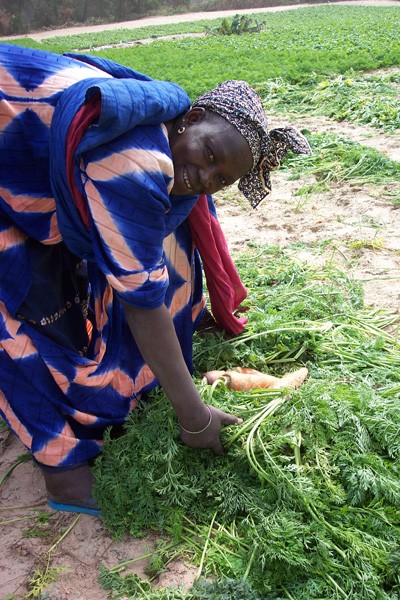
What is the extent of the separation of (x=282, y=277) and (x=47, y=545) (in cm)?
194

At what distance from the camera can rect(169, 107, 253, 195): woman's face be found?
1917mm

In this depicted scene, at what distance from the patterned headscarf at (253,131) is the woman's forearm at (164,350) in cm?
61

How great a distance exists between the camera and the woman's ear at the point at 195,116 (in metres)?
1.97

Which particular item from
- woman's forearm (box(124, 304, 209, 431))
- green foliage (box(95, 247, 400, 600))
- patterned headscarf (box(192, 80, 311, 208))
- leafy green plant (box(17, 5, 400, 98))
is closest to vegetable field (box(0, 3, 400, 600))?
green foliage (box(95, 247, 400, 600))

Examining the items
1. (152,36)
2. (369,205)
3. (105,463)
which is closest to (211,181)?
(105,463)

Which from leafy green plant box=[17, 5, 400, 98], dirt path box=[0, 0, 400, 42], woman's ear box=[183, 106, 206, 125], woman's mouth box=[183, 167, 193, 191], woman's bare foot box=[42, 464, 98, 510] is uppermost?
woman's ear box=[183, 106, 206, 125]

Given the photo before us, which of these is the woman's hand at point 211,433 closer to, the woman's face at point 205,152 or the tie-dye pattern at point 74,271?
the tie-dye pattern at point 74,271

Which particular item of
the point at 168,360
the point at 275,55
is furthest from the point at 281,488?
the point at 275,55

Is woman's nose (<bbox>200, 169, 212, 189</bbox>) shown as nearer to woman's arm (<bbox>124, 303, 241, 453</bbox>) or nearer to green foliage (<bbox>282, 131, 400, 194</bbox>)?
woman's arm (<bbox>124, 303, 241, 453</bbox>)

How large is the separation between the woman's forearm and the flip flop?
580 millimetres

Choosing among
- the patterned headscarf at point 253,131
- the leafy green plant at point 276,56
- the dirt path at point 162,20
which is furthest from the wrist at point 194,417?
the dirt path at point 162,20

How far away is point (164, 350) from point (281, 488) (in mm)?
606

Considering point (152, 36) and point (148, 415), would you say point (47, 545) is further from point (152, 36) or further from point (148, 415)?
point (152, 36)

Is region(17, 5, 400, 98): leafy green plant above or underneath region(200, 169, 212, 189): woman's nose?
underneath
